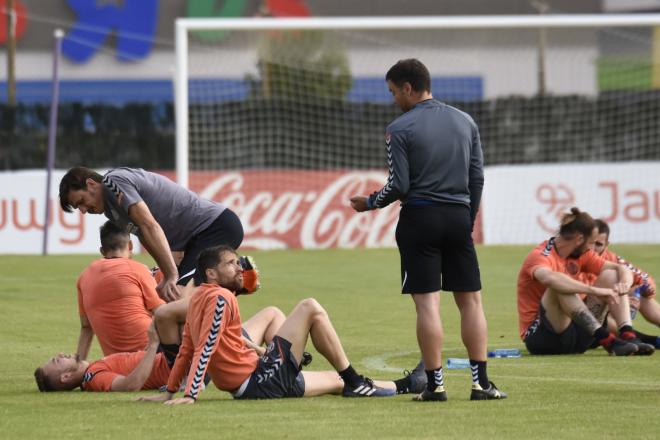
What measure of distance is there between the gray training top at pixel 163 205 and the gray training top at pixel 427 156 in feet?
5.35

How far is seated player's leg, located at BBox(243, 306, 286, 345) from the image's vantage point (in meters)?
9.48

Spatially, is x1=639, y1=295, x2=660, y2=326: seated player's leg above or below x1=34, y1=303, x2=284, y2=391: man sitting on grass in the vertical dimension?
above

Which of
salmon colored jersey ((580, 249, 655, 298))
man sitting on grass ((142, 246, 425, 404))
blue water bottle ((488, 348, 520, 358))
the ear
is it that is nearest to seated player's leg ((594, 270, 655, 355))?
salmon colored jersey ((580, 249, 655, 298))

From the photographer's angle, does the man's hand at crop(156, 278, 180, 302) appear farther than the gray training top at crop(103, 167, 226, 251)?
No

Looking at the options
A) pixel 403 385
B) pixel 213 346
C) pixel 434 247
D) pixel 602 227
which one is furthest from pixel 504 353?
pixel 213 346

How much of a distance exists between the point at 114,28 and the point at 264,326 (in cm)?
4705

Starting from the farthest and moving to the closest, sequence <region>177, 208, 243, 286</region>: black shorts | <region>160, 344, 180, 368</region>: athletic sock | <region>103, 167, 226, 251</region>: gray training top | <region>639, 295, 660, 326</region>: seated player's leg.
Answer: <region>639, 295, 660, 326</region>: seated player's leg → <region>177, 208, 243, 286</region>: black shorts → <region>160, 344, 180, 368</region>: athletic sock → <region>103, 167, 226, 251</region>: gray training top

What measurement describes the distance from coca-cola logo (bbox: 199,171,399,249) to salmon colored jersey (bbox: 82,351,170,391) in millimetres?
15313

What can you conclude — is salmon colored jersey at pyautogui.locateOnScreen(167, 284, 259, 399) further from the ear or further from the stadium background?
the stadium background

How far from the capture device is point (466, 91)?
38719 millimetres

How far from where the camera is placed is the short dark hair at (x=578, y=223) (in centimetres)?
1108

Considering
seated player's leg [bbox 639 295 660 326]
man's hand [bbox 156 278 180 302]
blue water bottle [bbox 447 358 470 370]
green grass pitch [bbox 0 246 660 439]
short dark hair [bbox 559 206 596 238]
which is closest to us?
green grass pitch [bbox 0 246 660 439]

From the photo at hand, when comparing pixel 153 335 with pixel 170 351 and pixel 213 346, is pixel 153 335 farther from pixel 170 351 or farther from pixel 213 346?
pixel 213 346

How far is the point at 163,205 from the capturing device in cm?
937
